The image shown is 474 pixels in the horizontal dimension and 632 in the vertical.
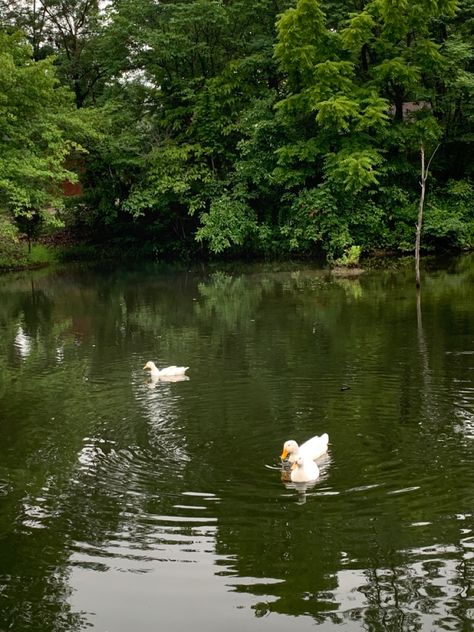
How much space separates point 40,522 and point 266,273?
67.1 ft

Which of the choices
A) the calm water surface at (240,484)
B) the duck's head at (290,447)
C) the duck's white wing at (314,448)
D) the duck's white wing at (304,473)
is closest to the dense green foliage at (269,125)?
the calm water surface at (240,484)

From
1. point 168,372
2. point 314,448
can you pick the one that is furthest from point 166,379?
point 314,448

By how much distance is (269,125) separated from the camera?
2770 cm

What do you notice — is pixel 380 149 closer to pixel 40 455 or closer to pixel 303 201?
pixel 303 201

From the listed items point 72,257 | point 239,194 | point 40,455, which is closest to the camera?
point 40,455

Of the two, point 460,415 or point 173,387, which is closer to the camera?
point 460,415

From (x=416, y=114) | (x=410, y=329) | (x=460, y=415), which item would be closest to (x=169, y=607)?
(x=460, y=415)

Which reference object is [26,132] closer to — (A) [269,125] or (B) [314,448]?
(A) [269,125]

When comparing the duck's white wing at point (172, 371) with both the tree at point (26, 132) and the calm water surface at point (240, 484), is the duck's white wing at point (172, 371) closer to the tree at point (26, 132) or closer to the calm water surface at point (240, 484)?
the calm water surface at point (240, 484)

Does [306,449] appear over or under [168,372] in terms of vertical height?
under

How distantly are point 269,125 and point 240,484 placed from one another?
23.0m

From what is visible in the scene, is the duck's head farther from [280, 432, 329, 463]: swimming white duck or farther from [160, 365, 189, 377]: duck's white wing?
[160, 365, 189, 377]: duck's white wing

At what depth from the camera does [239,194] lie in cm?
2967

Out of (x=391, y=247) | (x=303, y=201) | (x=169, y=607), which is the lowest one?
(x=169, y=607)
